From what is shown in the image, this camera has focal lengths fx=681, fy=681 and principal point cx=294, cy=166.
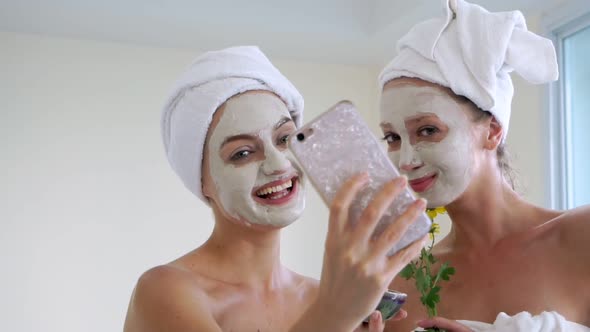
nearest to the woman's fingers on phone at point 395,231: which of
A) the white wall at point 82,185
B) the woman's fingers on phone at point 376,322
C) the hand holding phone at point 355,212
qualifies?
the hand holding phone at point 355,212

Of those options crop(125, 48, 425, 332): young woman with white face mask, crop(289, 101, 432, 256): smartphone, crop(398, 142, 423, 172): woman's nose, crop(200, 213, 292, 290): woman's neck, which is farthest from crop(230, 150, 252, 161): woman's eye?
crop(289, 101, 432, 256): smartphone

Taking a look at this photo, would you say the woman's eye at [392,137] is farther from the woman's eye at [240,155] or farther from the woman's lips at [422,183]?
the woman's eye at [240,155]

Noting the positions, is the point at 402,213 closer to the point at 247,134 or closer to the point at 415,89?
the point at 247,134

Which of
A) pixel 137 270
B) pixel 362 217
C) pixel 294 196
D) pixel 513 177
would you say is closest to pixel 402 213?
pixel 362 217

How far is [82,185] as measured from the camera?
309 centimetres

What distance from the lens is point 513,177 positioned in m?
1.56

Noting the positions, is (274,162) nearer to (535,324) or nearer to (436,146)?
(436,146)

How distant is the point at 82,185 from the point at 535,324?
2382 mm

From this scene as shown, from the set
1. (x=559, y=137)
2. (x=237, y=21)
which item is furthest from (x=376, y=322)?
(x=237, y=21)

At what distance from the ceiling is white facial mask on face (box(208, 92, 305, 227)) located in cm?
167

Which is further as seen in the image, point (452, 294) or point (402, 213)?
point (452, 294)

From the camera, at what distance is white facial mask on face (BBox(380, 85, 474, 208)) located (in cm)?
128

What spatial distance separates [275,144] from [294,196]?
10 cm

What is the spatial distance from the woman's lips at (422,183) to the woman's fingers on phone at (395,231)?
0.58 meters
